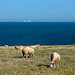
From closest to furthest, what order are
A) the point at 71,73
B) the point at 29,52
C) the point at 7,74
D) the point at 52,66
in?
1. the point at 7,74
2. the point at 71,73
3. the point at 52,66
4. the point at 29,52

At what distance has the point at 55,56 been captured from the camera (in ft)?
62.1

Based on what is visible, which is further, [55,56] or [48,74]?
[55,56]

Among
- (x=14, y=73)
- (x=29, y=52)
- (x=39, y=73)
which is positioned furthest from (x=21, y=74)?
(x=29, y=52)

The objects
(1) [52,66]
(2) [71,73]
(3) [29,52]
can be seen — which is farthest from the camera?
(3) [29,52]

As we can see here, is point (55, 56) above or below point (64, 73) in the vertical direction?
above

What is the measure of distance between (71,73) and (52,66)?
121 inches

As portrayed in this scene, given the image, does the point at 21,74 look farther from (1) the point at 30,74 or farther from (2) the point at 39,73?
(2) the point at 39,73

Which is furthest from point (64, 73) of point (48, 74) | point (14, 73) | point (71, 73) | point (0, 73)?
point (0, 73)

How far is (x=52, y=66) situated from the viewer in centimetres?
1884

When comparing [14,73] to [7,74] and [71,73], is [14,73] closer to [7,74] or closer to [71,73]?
[7,74]

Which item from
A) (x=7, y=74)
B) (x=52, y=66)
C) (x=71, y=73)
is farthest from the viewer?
(x=52, y=66)

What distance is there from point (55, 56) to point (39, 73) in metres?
3.94

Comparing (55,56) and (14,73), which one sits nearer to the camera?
(14,73)

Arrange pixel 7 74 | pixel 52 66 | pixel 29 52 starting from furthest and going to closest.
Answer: pixel 29 52, pixel 52 66, pixel 7 74
